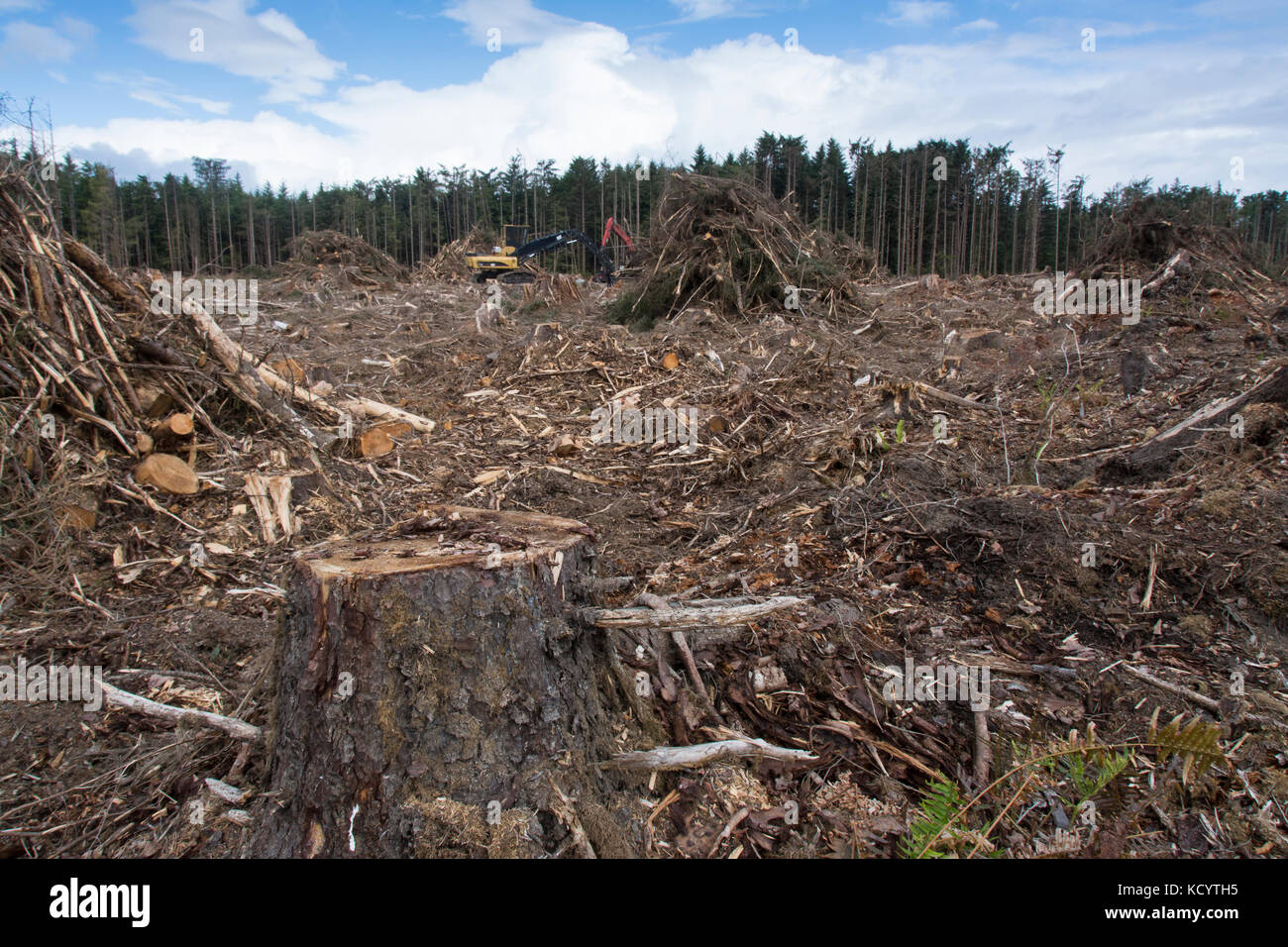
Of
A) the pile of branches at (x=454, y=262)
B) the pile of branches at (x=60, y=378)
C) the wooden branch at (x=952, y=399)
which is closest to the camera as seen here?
the pile of branches at (x=60, y=378)

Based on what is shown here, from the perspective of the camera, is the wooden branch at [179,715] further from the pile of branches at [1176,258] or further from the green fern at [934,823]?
the pile of branches at [1176,258]

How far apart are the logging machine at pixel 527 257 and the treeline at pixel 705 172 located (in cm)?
1353

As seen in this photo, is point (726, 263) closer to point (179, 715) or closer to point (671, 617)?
point (671, 617)

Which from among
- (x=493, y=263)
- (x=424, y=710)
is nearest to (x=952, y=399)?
(x=424, y=710)

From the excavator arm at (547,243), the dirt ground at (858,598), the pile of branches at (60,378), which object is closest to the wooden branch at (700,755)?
the dirt ground at (858,598)

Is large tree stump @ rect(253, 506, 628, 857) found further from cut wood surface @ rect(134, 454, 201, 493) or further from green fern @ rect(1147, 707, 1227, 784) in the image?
cut wood surface @ rect(134, 454, 201, 493)

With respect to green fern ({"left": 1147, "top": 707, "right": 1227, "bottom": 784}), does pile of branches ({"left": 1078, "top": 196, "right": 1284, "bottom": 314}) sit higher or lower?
higher

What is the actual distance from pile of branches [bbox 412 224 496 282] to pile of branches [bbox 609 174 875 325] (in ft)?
41.0

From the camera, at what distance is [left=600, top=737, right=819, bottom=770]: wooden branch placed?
2.27 metres

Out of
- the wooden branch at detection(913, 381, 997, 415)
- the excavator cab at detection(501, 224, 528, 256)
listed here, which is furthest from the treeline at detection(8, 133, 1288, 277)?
the wooden branch at detection(913, 381, 997, 415)

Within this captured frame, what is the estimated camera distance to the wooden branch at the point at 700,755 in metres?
2.27

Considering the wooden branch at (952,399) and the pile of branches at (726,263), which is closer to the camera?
the wooden branch at (952,399)

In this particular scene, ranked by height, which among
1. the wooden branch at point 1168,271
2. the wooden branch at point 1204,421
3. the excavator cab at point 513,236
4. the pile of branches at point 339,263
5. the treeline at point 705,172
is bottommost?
the wooden branch at point 1204,421

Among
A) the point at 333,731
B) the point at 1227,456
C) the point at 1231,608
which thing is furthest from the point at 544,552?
the point at 1227,456
